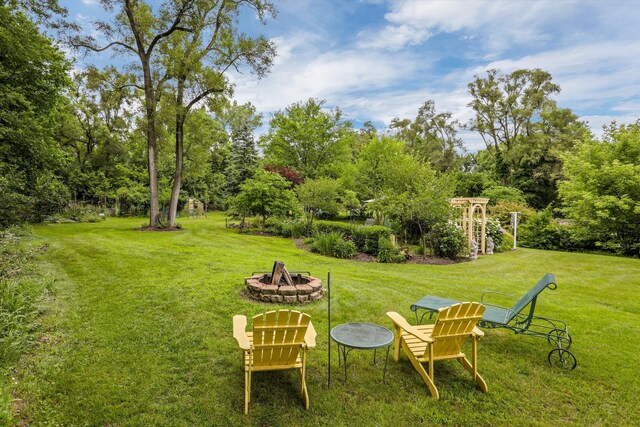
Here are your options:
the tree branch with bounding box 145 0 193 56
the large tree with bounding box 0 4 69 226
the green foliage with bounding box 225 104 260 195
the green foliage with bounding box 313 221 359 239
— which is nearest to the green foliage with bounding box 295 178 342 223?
the green foliage with bounding box 313 221 359 239

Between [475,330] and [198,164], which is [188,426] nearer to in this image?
[475,330]

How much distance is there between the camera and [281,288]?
5.45m

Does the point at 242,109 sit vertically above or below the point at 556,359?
above

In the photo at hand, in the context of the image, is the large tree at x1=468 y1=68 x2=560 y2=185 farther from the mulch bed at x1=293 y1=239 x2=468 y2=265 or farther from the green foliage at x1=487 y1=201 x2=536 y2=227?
the mulch bed at x1=293 y1=239 x2=468 y2=265

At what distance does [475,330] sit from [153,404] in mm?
3222

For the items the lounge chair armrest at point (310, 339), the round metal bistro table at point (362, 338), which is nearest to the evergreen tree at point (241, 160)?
the round metal bistro table at point (362, 338)

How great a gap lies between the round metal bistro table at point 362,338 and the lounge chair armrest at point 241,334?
2.83ft

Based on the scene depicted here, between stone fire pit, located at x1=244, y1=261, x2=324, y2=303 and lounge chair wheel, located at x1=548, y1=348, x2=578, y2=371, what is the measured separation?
3368mm

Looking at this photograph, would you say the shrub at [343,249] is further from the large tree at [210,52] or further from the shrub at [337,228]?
the large tree at [210,52]

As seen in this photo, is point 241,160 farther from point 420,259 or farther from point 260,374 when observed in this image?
point 260,374

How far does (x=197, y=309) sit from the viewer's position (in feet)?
16.3

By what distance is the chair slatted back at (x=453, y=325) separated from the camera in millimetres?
3109

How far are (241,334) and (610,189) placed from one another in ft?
49.2

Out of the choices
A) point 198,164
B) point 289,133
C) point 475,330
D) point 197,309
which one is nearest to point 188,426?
point 197,309
